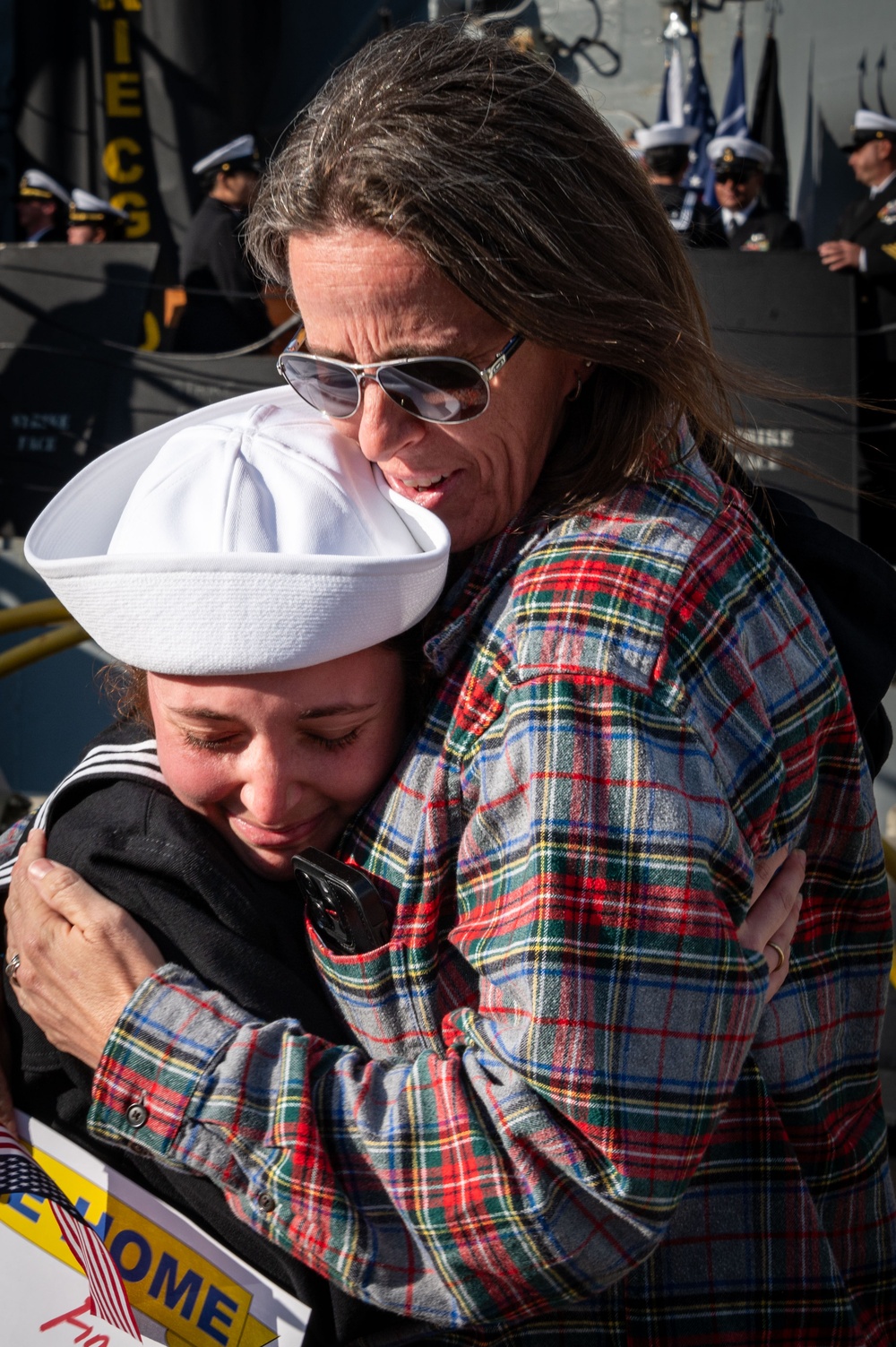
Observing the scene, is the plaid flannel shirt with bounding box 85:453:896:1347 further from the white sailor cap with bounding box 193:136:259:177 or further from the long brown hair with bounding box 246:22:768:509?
the white sailor cap with bounding box 193:136:259:177

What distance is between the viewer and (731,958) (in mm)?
1196

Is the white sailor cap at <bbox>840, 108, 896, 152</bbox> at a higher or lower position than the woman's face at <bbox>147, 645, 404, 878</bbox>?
higher

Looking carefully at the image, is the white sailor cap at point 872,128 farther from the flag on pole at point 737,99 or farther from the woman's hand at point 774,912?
the woman's hand at point 774,912

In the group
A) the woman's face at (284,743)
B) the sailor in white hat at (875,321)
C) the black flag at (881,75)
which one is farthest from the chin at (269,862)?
the black flag at (881,75)

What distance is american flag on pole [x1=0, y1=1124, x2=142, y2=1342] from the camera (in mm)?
1439

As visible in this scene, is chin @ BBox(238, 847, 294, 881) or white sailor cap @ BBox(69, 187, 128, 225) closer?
chin @ BBox(238, 847, 294, 881)

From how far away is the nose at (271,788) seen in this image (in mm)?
1461

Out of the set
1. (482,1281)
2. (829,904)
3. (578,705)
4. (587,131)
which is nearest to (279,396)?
(587,131)

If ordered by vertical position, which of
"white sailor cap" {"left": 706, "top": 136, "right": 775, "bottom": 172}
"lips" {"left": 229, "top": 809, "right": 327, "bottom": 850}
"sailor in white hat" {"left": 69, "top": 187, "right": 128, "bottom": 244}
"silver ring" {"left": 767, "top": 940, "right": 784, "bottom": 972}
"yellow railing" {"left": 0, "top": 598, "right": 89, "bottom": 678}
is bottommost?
"yellow railing" {"left": 0, "top": 598, "right": 89, "bottom": 678}

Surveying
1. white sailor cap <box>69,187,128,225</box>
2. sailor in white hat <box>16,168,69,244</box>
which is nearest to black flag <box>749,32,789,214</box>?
white sailor cap <box>69,187,128,225</box>

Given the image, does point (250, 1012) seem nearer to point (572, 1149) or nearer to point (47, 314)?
point (572, 1149)

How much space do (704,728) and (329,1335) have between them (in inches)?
35.2

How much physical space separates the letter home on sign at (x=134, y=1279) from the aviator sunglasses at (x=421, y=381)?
1.05 metres

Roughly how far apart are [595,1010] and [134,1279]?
Result: 30.2 inches
